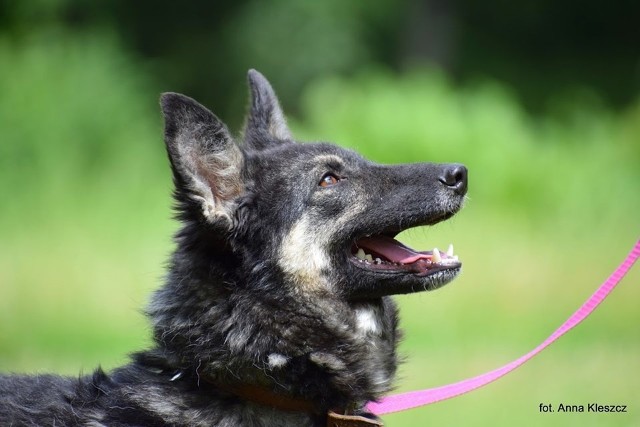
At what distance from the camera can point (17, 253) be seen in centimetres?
1063

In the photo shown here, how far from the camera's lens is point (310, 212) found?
470 cm

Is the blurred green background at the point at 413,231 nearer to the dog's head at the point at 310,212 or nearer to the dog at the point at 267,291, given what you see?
the dog at the point at 267,291

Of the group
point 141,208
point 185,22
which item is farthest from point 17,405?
point 185,22

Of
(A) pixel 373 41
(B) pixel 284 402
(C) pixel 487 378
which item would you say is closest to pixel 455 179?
(C) pixel 487 378

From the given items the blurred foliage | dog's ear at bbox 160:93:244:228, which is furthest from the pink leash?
the blurred foliage

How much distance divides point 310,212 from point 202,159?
2.06 ft

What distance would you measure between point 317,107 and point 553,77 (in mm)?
10737

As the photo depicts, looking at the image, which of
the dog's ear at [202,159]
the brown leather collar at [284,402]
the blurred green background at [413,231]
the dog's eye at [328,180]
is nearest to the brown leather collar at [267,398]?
the brown leather collar at [284,402]

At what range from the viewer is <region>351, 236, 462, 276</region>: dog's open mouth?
4520 mm

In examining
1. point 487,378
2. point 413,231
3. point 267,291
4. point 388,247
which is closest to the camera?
point 267,291

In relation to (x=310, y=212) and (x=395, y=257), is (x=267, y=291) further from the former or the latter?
(x=395, y=257)

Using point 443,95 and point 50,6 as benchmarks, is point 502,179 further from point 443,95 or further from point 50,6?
point 50,6

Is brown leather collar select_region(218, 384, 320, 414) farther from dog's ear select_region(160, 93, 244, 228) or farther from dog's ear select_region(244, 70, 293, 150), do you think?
dog's ear select_region(244, 70, 293, 150)

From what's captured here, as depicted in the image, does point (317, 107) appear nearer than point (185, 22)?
Yes
